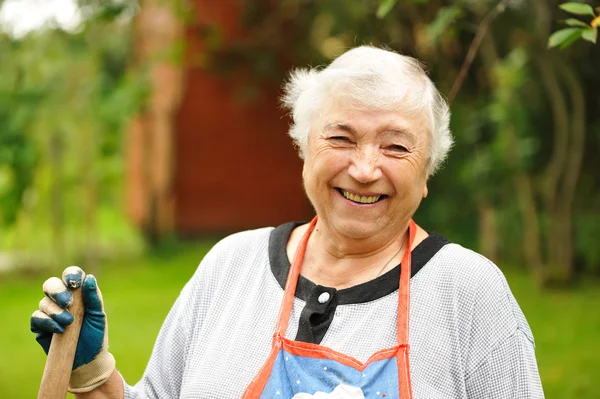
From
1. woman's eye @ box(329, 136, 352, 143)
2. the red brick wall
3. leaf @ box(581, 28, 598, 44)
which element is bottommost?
woman's eye @ box(329, 136, 352, 143)


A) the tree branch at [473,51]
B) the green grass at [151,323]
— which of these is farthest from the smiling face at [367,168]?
the green grass at [151,323]

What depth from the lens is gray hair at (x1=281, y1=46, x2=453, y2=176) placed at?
6.94ft

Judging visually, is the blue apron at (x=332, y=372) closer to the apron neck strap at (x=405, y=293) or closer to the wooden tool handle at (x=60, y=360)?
the apron neck strap at (x=405, y=293)

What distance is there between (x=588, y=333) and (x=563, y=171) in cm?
237

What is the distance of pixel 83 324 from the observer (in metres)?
2.11

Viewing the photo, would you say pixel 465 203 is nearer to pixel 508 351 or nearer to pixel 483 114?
pixel 483 114

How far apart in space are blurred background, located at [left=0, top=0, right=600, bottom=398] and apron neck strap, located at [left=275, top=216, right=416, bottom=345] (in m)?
0.86

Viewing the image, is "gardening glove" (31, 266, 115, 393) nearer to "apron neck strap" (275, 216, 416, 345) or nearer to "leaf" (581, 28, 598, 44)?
"apron neck strap" (275, 216, 416, 345)

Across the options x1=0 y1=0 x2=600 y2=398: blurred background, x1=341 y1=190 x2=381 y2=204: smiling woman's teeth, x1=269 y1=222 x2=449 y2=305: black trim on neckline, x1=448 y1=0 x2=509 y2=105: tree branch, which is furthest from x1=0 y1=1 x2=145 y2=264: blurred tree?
x1=341 y1=190 x2=381 y2=204: smiling woman's teeth

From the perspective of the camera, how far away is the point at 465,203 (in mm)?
11062

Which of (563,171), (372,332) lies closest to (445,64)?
(563,171)

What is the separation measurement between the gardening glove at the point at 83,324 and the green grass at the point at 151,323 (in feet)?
11.3

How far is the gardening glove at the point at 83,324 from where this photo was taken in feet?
6.68

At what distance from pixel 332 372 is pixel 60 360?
2.27 feet
